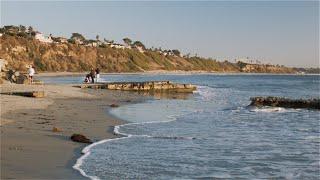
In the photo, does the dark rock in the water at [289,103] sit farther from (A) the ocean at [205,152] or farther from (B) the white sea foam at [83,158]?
(B) the white sea foam at [83,158]

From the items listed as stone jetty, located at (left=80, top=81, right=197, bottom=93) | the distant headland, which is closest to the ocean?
stone jetty, located at (left=80, top=81, right=197, bottom=93)

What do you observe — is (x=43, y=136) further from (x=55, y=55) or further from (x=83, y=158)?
(x=55, y=55)

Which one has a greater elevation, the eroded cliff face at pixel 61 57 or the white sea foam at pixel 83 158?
the eroded cliff face at pixel 61 57

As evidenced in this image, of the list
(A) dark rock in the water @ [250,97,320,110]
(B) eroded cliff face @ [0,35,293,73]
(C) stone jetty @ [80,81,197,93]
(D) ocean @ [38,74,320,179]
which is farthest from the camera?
(B) eroded cliff face @ [0,35,293,73]

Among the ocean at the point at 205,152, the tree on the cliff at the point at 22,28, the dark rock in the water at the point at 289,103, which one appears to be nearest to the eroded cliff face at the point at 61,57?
the tree on the cliff at the point at 22,28

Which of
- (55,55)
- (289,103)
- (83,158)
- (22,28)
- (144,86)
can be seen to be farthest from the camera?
(22,28)

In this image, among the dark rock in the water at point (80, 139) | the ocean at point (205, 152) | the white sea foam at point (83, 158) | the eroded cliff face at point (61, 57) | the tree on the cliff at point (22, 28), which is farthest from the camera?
the tree on the cliff at point (22, 28)

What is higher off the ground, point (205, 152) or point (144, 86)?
point (144, 86)

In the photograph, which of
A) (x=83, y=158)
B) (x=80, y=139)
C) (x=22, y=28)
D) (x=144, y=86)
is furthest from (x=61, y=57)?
(x=83, y=158)

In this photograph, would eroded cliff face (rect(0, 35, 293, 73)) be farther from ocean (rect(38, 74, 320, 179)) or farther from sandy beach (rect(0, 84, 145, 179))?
ocean (rect(38, 74, 320, 179))

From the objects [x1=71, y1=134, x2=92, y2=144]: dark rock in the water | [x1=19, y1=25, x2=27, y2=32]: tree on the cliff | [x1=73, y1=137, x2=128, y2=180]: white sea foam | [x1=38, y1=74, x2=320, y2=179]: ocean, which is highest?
[x1=19, y1=25, x2=27, y2=32]: tree on the cliff

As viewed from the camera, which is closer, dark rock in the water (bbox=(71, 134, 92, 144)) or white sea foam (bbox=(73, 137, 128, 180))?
white sea foam (bbox=(73, 137, 128, 180))

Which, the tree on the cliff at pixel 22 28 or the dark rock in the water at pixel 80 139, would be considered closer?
the dark rock in the water at pixel 80 139

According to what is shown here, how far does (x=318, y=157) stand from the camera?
12195 millimetres
